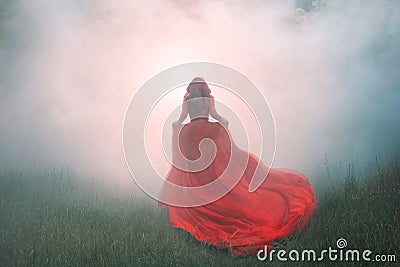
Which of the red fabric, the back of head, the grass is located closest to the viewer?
the grass

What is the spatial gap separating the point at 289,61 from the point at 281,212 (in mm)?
3059

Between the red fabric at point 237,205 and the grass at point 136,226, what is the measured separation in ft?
0.35

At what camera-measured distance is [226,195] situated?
4301 mm

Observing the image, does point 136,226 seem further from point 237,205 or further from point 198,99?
point 198,99

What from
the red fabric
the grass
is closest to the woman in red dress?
the red fabric

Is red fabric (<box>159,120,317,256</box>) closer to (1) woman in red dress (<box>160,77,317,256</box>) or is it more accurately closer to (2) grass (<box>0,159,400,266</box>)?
(1) woman in red dress (<box>160,77,317,256</box>)

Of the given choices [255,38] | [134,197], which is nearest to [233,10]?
[255,38]

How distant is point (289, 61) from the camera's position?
654cm

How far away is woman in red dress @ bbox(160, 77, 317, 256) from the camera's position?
3.98 metres

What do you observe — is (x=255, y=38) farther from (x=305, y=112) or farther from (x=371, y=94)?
(x=371, y=94)

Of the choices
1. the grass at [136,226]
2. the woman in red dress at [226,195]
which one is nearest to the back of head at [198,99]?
the woman in red dress at [226,195]

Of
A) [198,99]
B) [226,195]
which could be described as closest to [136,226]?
[226,195]

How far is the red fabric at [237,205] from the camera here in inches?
156

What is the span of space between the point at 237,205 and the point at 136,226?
1003 millimetres
